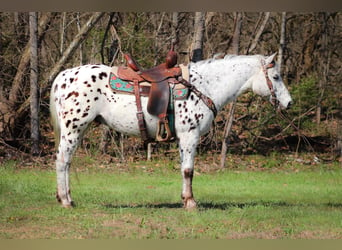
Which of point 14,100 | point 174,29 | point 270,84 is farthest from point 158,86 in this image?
point 14,100

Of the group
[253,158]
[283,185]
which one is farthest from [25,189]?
[253,158]

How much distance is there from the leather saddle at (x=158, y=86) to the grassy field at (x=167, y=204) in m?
1.02

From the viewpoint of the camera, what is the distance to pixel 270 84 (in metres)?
6.40

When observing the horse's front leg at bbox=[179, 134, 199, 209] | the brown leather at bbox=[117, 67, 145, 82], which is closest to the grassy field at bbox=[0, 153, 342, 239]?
the horse's front leg at bbox=[179, 134, 199, 209]

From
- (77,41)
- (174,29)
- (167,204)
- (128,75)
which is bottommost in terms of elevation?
(167,204)

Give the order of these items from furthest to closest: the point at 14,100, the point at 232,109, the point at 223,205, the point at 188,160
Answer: the point at 14,100
the point at 232,109
the point at 223,205
the point at 188,160

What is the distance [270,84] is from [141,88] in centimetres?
162

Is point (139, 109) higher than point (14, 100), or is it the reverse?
point (139, 109)

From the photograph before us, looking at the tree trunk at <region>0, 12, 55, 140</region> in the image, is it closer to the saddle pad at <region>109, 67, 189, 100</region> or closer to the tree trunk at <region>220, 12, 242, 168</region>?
the tree trunk at <region>220, 12, 242, 168</region>

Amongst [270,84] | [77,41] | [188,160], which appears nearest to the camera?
[188,160]

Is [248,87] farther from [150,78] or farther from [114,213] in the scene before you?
[114,213]

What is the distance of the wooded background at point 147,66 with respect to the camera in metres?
10.6

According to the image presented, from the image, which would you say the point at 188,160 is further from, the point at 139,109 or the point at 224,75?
the point at 224,75

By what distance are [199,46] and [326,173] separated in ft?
13.1
